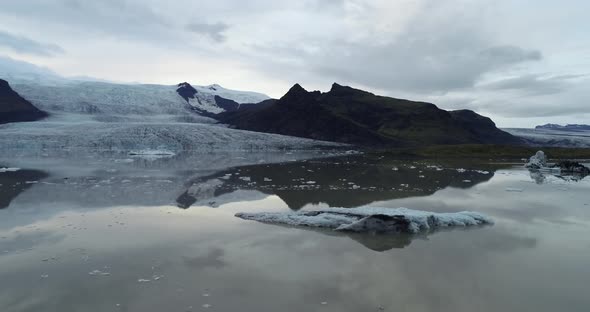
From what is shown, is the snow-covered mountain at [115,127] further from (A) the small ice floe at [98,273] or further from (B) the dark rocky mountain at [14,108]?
(A) the small ice floe at [98,273]

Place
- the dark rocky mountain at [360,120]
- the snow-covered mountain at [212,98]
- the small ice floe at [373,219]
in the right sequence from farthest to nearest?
the snow-covered mountain at [212,98] < the dark rocky mountain at [360,120] < the small ice floe at [373,219]

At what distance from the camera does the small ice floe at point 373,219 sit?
1106cm

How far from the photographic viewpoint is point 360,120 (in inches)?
4958

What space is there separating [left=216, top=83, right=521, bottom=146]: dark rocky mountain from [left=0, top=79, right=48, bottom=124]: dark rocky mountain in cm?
3936

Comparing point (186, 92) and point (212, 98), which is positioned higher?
point (186, 92)

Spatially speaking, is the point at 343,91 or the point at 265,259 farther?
the point at 343,91

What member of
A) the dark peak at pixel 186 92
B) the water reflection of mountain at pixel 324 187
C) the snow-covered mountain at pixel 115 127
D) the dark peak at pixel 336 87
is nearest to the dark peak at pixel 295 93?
the snow-covered mountain at pixel 115 127

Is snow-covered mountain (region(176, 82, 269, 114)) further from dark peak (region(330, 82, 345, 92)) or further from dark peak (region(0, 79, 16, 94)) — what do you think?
dark peak (region(0, 79, 16, 94))

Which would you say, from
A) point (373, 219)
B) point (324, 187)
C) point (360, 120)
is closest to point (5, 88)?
point (360, 120)

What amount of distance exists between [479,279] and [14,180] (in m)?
22.8

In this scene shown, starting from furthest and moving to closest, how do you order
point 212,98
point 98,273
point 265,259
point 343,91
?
point 212,98 → point 343,91 → point 265,259 → point 98,273

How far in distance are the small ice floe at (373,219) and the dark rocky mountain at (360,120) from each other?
73.5 m

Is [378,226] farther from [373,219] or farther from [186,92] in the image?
[186,92]

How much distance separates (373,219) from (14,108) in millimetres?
88327
